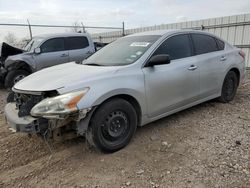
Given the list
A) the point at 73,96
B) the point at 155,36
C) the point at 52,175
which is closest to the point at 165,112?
the point at 155,36

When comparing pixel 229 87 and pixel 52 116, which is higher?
pixel 52 116

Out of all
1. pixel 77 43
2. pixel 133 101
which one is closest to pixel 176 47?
pixel 133 101

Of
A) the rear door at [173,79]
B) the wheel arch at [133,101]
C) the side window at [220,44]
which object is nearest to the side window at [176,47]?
the rear door at [173,79]

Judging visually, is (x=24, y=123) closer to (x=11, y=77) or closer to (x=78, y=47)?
(x=11, y=77)

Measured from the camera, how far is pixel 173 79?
3.93 m

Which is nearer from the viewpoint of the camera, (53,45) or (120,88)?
(120,88)

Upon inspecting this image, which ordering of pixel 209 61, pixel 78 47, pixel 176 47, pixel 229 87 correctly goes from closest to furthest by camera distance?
1. pixel 176 47
2. pixel 209 61
3. pixel 229 87
4. pixel 78 47

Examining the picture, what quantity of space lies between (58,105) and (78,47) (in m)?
6.60

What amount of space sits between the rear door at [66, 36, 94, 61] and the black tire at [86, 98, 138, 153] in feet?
19.2

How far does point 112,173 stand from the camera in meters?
2.94

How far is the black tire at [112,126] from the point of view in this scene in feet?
10.2

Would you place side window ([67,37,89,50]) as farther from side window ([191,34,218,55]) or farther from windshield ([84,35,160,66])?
side window ([191,34,218,55])

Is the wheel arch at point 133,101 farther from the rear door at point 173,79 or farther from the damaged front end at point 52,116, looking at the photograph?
the damaged front end at point 52,116

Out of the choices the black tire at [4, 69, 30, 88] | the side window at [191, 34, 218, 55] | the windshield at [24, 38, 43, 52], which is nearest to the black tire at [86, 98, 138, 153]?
the side window at [191, 34, 218, 55]
